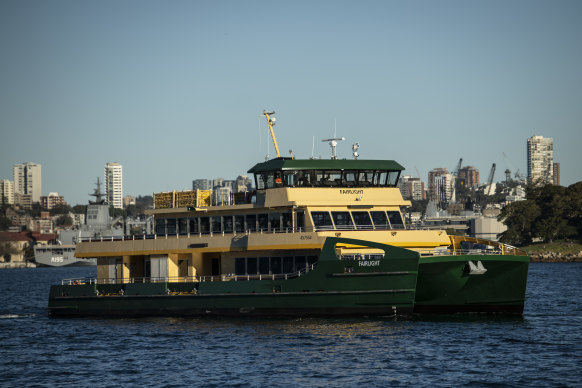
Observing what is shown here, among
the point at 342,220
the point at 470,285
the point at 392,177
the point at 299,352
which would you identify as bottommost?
the point at 299,352

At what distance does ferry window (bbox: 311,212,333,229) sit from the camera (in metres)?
38.7

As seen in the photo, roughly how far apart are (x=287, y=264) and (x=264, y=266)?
1.36 meters

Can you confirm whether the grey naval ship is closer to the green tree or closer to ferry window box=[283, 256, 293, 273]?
the green tree

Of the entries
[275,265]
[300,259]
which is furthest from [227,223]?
[300,259]

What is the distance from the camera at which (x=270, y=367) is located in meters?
28.4

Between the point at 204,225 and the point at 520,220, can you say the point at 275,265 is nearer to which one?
the point at 204,225

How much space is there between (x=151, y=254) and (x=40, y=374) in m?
14.5

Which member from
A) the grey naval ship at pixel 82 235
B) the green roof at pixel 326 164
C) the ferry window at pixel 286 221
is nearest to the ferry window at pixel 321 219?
the ferry window at pixel 286 221

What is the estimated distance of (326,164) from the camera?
130 feet

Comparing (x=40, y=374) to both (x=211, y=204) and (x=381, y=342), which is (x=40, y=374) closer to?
(x=381, y=342)

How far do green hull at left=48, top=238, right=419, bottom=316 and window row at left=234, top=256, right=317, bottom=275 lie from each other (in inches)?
31.6

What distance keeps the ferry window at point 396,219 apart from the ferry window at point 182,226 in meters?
10.6

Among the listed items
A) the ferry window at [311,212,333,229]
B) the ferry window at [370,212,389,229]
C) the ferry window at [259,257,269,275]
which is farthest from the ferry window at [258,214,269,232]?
the ferry window at [370,212,389,229]

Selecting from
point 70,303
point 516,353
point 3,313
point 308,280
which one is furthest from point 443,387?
point 3,313
